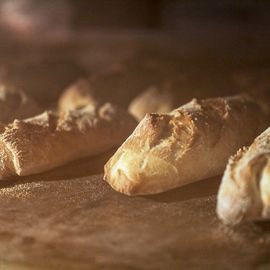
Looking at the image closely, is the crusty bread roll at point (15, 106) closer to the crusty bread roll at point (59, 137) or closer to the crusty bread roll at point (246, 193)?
the crusty bread roll at point (59, 137)

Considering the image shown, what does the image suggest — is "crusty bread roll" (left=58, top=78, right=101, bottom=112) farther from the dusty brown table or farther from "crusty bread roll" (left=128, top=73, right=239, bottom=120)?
the dusty brown table

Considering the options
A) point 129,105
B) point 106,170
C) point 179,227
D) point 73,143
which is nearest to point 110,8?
point 129,105

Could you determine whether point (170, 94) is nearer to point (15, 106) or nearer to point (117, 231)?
point (15, 106)

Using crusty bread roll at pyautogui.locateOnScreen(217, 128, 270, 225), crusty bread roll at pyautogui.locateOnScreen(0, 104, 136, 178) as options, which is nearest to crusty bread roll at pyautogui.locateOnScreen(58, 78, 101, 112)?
crusty bread roll at pyautogui.locateOnScreen(0, 104, 136, 178)

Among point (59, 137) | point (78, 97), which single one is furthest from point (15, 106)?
point (59, 137)

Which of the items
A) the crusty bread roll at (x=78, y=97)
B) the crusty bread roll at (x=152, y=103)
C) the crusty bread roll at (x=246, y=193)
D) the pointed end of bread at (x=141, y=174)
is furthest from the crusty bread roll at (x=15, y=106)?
the crusty bread roll at (x=246, y=193)

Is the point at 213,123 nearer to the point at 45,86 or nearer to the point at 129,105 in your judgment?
the point at 129,105
